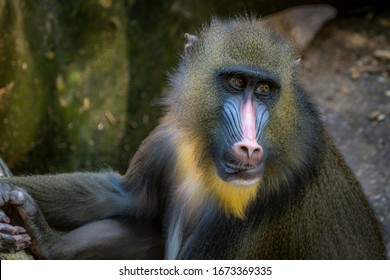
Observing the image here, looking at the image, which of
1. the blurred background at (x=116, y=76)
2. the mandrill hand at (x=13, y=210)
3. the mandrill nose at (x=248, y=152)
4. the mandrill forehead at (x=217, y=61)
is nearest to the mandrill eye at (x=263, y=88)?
the mandrill forehead at (x=217, y=61)

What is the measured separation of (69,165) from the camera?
22.5ft

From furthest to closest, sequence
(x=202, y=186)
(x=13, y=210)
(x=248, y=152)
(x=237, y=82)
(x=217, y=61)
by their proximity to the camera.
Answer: (x=13, y=210) → (x=202, y=186) → (x=217, y=61) → (x=237, y=82) → (x=248, y=152)

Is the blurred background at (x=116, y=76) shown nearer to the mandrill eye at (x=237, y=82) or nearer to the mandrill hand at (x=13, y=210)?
the mandrill hand at (x=13, y=210)

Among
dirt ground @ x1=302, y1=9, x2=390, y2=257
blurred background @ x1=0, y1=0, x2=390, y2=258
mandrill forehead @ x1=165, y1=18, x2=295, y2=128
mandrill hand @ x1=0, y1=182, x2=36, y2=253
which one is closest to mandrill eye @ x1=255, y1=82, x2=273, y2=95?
mandrill forehead @ x1=165, y1=18, x2=295, y2=128

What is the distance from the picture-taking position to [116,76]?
270 inches

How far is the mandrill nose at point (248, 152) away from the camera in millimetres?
3301

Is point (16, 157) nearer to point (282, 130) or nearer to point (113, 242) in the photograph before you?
point (113, 242)

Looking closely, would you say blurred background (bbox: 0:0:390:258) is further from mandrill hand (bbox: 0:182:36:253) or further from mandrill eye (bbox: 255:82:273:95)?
mandrill eye (bbox: 255:82:273:95)

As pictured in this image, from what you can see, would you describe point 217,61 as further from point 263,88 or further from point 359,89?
point 359,89

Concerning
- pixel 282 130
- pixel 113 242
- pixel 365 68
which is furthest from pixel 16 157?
pixel 282 130

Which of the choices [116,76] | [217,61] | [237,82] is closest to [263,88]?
[237,82]

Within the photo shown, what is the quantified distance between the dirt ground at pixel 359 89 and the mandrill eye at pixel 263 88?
2275 millimetres

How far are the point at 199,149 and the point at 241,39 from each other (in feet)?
1.79

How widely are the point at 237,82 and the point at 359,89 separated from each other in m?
3.45
